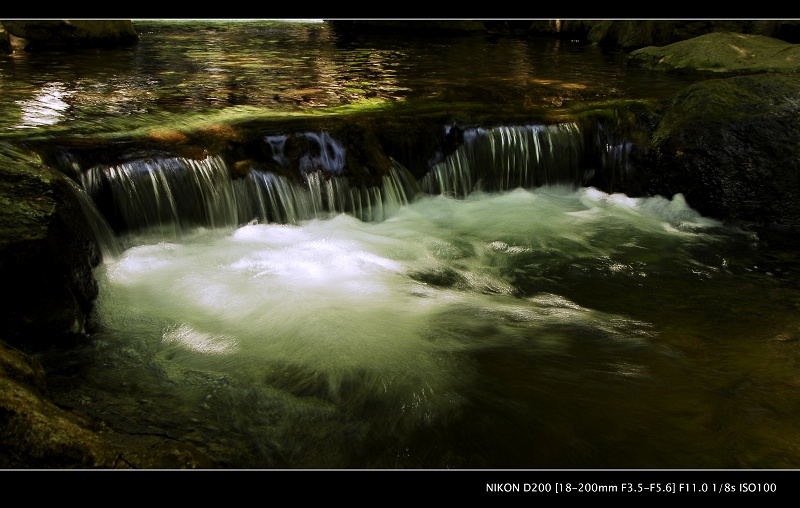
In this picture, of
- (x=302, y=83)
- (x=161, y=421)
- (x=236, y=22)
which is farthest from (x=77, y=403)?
(x=236, y=22)

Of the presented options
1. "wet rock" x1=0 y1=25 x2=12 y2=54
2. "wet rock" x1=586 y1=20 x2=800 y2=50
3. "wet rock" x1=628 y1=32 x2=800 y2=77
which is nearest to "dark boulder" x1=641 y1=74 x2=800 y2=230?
"wet rock" x1=628 y1=32 x2=800 y2=77

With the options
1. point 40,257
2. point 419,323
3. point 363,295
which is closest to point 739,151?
point 419,323

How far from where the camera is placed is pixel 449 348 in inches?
148

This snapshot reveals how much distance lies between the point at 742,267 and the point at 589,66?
829 centimetres

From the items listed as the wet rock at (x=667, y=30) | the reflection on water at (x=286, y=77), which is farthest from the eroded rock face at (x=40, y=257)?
the wet rock at (x=667, y=30)

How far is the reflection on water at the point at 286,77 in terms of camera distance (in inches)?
279

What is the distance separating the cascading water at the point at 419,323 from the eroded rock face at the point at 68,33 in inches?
363

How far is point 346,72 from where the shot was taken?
1045cm

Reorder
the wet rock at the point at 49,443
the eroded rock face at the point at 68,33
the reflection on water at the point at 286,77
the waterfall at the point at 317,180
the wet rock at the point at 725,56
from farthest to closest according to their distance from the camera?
the eroded rock face at the point at 68,33 < the wet rock at the point at 725,56 < the reflection on water at the point at 286,77 < the waterfall at the point at 317,180 < the wet rock at the point at 49,443

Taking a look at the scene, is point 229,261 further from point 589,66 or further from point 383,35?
point 383,35

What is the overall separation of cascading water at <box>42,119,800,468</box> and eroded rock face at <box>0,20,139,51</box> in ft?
30.2

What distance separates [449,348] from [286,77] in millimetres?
7075

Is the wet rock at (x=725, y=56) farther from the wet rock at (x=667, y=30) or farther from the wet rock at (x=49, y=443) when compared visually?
the wet rock at (x=49, y=443)

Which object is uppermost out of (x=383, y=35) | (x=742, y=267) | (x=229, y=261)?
(x=383, y=35)
